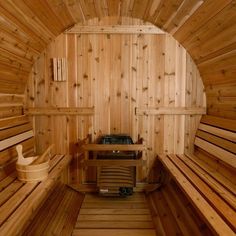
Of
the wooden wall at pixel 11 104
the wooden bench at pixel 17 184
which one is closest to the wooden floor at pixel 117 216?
the wooden bench at pixel 17 184

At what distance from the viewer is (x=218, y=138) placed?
2.74 metres

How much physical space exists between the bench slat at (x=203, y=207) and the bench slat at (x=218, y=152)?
18.3 inches

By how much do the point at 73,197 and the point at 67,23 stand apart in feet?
7.45

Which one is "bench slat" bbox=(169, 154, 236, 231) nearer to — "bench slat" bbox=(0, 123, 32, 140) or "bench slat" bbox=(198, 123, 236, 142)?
"bench slat" bbox=(198, 123, 236, 142)

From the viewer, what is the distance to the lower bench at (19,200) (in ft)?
5.37

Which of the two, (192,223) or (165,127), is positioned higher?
(165,127)

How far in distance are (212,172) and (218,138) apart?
394 millimetres

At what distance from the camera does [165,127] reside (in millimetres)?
3318

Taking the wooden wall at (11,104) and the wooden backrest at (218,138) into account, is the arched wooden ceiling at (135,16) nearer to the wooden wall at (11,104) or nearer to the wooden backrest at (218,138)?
the wooden wall at (11,104)

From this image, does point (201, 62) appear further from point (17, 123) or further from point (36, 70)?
point (17, 123)

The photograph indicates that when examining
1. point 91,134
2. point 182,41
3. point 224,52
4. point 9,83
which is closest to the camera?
point 224,52

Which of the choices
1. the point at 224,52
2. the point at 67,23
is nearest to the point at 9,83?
the point at 67,23

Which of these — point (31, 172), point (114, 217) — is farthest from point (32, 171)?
point (114, 217)

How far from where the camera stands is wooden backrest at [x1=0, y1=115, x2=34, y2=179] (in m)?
2.51
